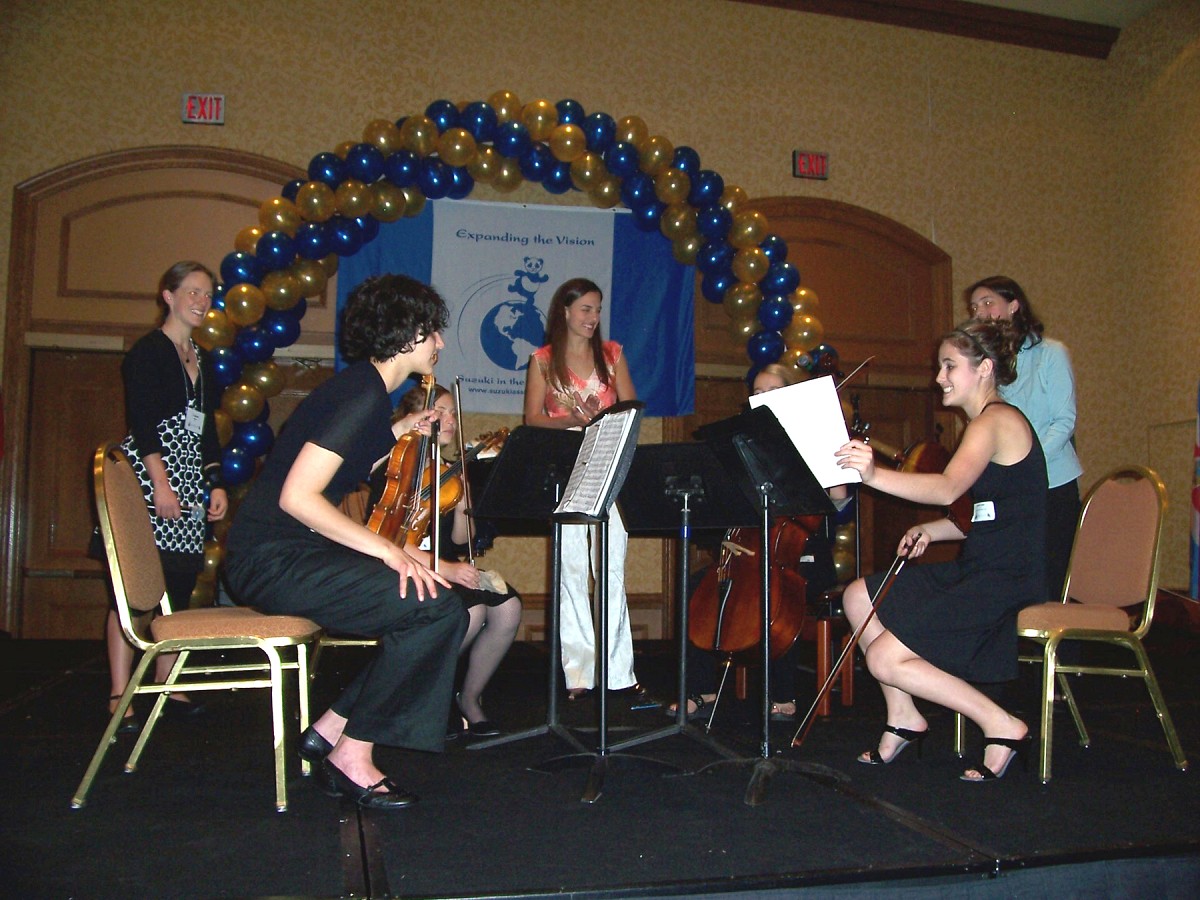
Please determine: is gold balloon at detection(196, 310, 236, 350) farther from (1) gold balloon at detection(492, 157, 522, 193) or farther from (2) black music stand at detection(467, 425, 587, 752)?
(2) black music stand at detection(467, 425, 587, 752)

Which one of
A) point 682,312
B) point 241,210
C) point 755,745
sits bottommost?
point 755,745

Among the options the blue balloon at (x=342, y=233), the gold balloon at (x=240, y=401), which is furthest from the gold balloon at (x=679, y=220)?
the gold balloon at (x=240, y=401)

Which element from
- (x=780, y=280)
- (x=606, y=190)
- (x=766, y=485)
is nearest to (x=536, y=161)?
(x=606, y=190)

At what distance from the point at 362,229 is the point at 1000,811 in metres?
4.24

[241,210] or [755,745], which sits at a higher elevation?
[241,210]

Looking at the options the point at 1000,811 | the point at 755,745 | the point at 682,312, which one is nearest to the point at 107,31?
the point at 682,312

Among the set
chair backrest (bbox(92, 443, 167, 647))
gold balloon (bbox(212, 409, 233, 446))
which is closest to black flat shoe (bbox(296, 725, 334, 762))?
chair backrest (bbox(92, 443, 167, 647))

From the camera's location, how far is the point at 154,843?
1991 millimetres

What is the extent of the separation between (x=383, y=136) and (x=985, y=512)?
12.3ft

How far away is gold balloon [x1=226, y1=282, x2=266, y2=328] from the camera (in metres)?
4.88

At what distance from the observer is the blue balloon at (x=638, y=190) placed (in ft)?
17.6

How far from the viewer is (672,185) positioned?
5.32 m

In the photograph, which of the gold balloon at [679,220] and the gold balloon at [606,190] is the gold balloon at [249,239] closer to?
the gold balloon at [606,190]

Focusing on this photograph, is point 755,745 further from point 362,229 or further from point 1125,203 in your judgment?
point 1125,203
